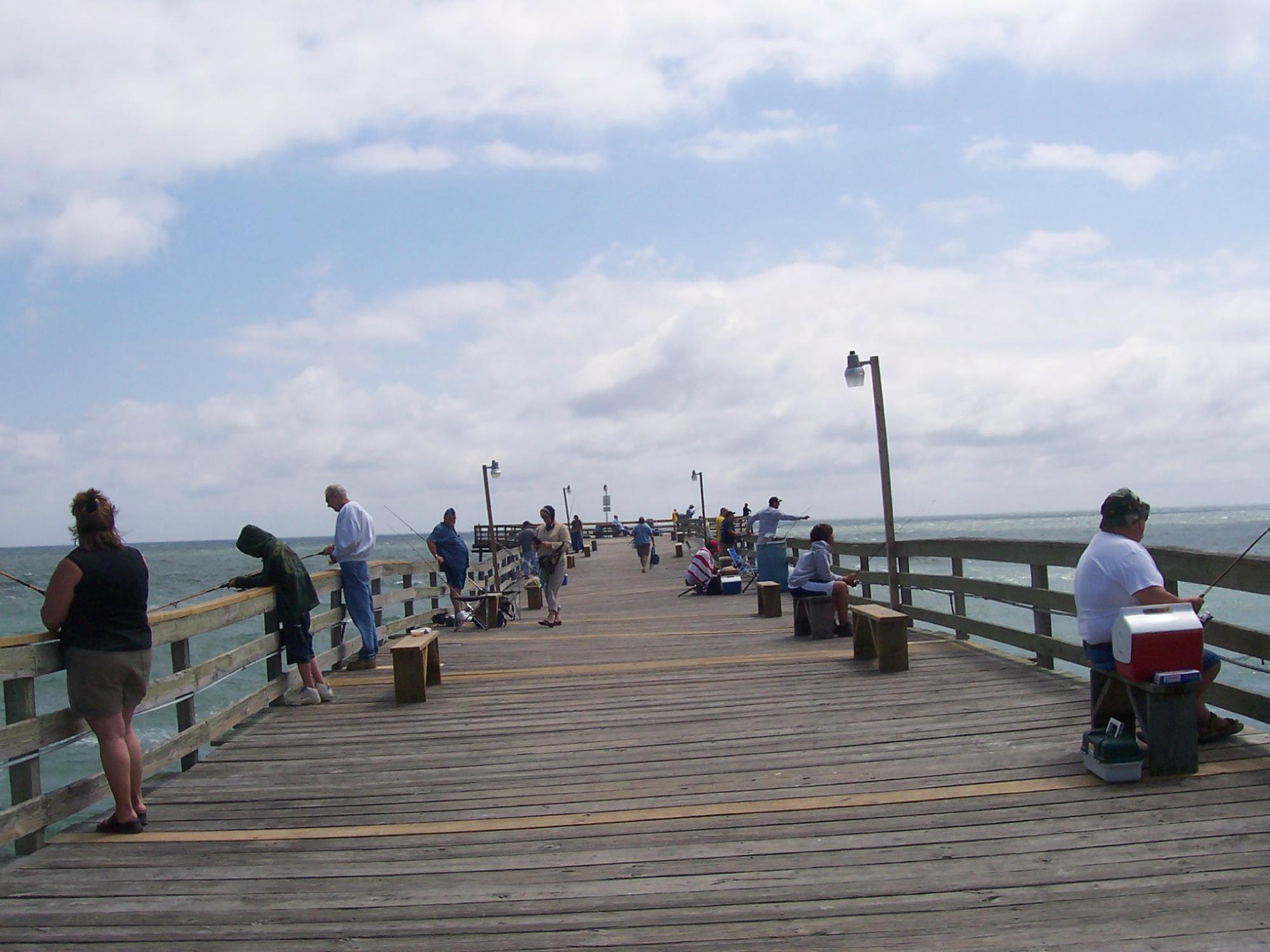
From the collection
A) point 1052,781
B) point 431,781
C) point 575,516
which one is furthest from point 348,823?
point 575,516

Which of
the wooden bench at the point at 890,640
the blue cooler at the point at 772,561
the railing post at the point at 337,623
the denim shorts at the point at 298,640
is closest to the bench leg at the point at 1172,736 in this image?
the wooden bench at the point at 890,640

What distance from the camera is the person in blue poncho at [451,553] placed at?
12.5 metres

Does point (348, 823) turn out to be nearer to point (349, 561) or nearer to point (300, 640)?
point (300, 640)

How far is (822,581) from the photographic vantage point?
9.40 metres

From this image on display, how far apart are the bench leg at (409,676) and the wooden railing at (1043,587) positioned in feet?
13.6

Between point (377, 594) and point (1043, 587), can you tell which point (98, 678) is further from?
point (1043, 587)

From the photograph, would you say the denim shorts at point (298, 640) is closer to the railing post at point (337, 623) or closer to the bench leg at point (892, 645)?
the railing post at point (337, 623)

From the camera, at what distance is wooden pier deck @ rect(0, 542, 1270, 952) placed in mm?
3127

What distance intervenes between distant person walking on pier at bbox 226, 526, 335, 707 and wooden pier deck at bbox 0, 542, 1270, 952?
0.50 meters

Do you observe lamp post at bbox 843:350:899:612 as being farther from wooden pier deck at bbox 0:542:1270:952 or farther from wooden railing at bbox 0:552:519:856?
wooden railing at bbox 0:552:519:856

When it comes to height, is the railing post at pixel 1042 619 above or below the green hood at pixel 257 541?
below

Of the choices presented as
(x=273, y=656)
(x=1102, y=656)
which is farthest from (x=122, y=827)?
(x=1102, y=656)

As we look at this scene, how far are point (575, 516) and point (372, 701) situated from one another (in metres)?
33.1

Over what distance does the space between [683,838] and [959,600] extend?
522cm
